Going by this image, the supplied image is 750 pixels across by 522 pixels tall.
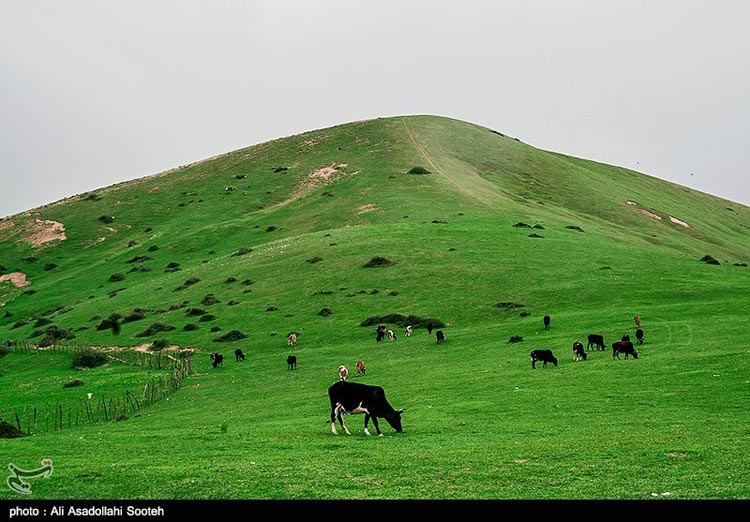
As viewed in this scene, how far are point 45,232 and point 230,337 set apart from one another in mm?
89477

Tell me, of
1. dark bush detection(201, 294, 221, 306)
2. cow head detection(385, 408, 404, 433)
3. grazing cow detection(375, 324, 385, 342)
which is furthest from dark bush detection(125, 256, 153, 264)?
cow head detection(385, 408, 404, 433)

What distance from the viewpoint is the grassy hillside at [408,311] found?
16.4m

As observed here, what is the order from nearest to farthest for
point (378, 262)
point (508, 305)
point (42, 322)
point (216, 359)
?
point (216, 359) < point (508, 305) < point (378, 262) < point (42, 322)

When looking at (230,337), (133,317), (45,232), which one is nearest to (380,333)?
(230,337)

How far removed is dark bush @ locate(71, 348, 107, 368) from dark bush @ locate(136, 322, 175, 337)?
21.5 ft

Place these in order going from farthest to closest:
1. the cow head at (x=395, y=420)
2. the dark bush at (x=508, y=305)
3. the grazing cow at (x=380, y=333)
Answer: the dark bush at (x=508, y=305) < the grazing cow at (x=380, y=333) < the cow head at (x=395, y=420)

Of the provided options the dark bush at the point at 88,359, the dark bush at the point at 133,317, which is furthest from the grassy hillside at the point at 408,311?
the dark bush at the point at 88,359

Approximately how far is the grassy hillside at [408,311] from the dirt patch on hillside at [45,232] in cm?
86

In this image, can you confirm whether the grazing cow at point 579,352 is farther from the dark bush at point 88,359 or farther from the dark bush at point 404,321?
the dark bush at point 88,359

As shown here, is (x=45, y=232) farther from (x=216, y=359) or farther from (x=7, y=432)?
(x=7, y=432)

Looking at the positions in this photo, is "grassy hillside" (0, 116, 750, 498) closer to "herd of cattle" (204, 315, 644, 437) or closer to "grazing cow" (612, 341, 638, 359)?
"grazing cow" (612, 341, 638, 359)

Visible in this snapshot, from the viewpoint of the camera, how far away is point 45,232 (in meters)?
131

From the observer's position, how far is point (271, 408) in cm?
3441
